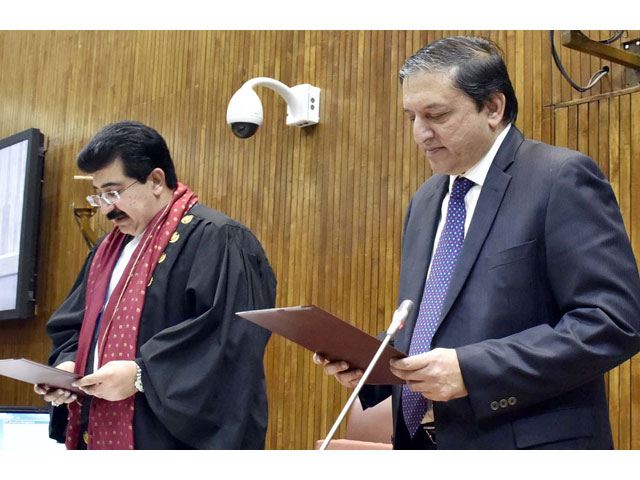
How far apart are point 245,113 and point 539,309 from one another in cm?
267

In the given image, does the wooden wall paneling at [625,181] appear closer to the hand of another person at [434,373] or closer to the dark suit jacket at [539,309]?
the dark suit jacket at [539,309]

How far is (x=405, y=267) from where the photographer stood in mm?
2229

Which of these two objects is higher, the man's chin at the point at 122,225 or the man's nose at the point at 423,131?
the man's nose at the point at 423,131

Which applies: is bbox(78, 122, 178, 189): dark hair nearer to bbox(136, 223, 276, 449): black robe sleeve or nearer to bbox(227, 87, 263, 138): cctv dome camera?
bbox(136, 223, 276, 449): black robe sleeve

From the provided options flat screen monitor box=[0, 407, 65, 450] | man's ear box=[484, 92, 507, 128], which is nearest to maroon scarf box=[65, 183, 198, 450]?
man's ear box=[484, 92, 507, 128]

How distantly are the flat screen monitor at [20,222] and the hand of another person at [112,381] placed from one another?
158 inches

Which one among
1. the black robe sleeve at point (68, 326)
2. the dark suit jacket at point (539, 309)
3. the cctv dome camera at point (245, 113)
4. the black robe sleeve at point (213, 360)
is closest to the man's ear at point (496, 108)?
the dark suit jacket at point (539, 309)

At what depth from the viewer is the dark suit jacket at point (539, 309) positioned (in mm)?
1756

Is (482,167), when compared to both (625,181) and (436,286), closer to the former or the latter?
(436,286)

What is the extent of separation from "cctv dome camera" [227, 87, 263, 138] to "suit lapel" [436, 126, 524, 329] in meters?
2.38

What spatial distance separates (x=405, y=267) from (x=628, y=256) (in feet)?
1.99

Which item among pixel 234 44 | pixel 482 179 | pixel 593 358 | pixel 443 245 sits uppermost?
pixel 234 44
